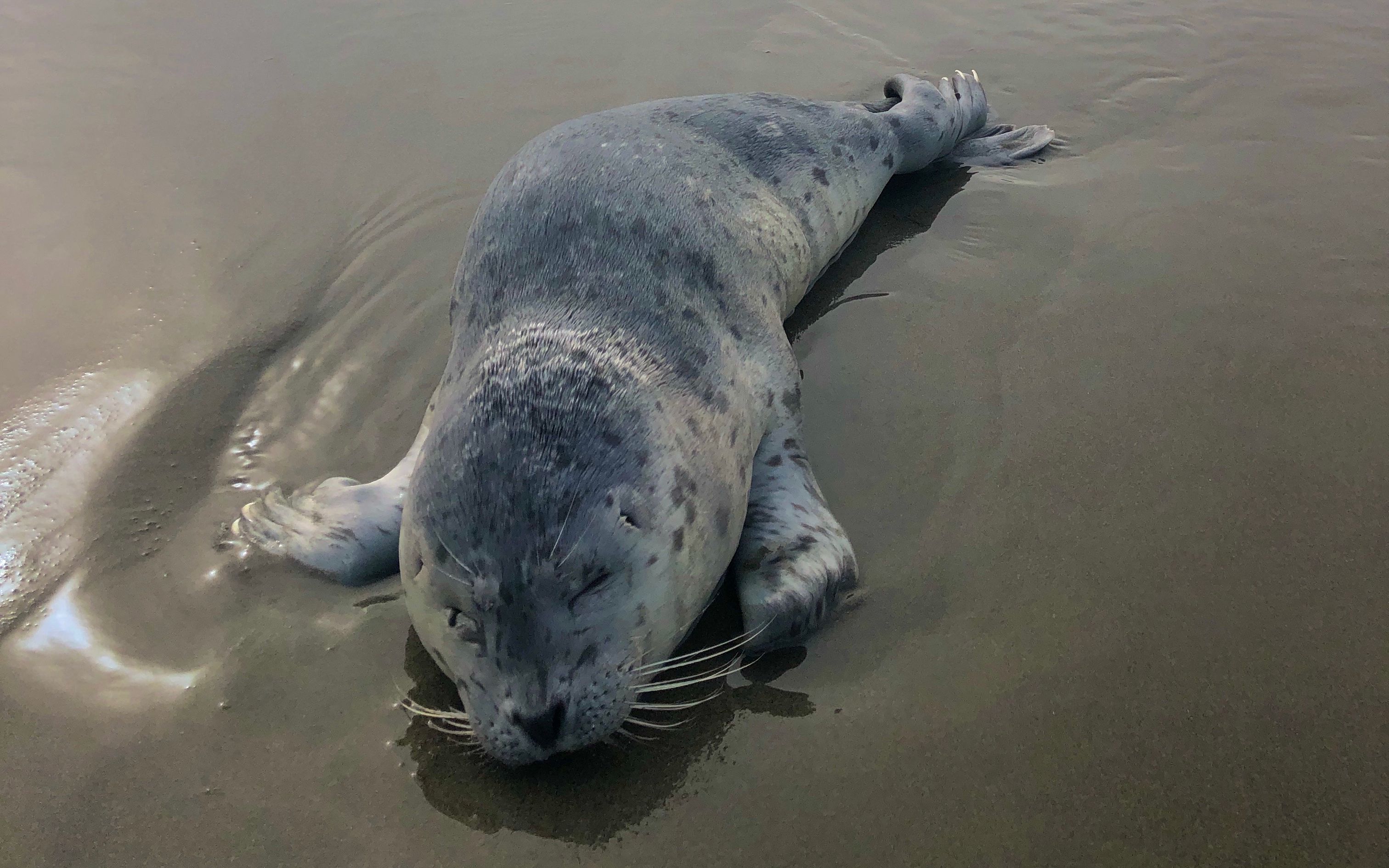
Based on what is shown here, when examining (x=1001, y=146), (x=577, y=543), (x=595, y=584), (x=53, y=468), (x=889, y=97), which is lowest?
(x=53, y=468)

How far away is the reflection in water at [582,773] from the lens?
1.77 metres

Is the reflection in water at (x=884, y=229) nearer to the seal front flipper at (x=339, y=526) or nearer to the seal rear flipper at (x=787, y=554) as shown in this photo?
the seal rear flipper at (x=787, y=554)

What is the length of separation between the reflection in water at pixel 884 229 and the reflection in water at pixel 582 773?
1.61m

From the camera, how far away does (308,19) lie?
5.34 m

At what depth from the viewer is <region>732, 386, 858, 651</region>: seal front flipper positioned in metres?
2.10

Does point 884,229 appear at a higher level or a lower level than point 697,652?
higher

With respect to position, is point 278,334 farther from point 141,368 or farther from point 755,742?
point 755,742

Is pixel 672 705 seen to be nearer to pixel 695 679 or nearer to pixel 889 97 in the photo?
pixel 695 679

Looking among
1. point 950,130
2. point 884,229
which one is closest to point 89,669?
point 884,229

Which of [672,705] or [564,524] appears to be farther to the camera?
[672,705]

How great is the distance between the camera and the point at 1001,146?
14.3 feet

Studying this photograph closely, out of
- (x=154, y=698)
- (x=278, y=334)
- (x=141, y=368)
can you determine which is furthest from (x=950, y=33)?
(x=154, y=698)

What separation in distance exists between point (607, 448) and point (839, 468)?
0.97 meters

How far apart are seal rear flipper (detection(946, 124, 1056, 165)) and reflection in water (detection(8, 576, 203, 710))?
12.9 feet
